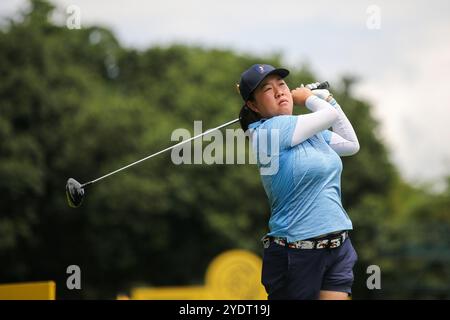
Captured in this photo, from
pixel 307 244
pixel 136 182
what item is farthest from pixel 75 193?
pixel 136 182

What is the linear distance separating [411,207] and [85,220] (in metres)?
23.8

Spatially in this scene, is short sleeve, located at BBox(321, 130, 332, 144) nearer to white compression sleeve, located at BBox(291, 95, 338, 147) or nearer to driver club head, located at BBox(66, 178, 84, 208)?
white compression sleeve, located at BBox(291, 95, 338, 147)

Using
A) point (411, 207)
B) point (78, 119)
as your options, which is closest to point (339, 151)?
point (78, 119)

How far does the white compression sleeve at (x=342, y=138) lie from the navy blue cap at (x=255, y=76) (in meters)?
0.64

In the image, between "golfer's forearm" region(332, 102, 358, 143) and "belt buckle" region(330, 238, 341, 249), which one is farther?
"golfer's forearm" region(332, 102, 358, 143)

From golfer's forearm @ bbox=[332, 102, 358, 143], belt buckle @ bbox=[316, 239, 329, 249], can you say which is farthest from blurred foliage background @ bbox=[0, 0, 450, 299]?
belt buckle @ bbox=[316, 239, 329, 249]

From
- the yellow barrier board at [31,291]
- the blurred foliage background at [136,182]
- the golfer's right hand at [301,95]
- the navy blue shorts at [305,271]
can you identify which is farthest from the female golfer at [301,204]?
the blurred foliage background at [136,182]

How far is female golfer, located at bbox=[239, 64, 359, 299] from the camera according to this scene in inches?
251

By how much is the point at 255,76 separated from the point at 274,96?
0.22 m

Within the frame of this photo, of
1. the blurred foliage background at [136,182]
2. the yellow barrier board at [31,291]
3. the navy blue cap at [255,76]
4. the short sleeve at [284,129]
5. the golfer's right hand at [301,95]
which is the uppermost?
the blurred foliage background at [136,182]

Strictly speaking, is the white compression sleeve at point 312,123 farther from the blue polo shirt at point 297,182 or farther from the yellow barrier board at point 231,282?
the yellow barrier board at point 231,282

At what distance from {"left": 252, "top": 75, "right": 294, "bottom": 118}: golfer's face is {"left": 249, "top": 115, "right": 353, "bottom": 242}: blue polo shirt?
0.50 feet

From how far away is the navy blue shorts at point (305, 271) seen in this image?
636cm
